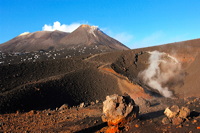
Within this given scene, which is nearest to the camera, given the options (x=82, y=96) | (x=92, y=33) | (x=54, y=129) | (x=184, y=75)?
Result: (x=54, y=129)

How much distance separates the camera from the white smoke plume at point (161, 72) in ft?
83.8

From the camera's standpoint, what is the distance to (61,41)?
92.4 meters

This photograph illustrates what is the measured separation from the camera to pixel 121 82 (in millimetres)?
24625

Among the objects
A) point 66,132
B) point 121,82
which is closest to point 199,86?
point 121,82

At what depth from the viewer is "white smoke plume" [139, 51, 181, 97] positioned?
25.5 metres

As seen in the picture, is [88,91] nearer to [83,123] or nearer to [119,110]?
[83,123]

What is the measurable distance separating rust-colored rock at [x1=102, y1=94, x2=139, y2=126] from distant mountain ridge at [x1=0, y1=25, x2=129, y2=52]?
2647 inches

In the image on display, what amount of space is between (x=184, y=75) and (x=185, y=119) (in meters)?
17.3

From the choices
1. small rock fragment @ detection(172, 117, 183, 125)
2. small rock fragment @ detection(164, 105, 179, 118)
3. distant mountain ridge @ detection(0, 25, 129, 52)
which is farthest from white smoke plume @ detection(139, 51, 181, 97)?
distant mountain ridge @ detection(0, 25, 129, 52)

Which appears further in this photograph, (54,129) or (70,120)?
(70,120)

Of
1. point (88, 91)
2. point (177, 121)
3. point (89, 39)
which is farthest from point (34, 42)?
point (177, 121)

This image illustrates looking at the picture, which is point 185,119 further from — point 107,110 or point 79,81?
point 79,81

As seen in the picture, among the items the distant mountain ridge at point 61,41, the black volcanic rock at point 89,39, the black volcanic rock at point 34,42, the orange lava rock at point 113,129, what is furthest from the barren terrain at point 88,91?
the black volcanic rock at point 34,42

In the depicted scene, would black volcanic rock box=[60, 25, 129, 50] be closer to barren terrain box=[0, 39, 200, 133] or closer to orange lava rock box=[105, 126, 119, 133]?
barren terrain box=[0, 39, 200, 133]
